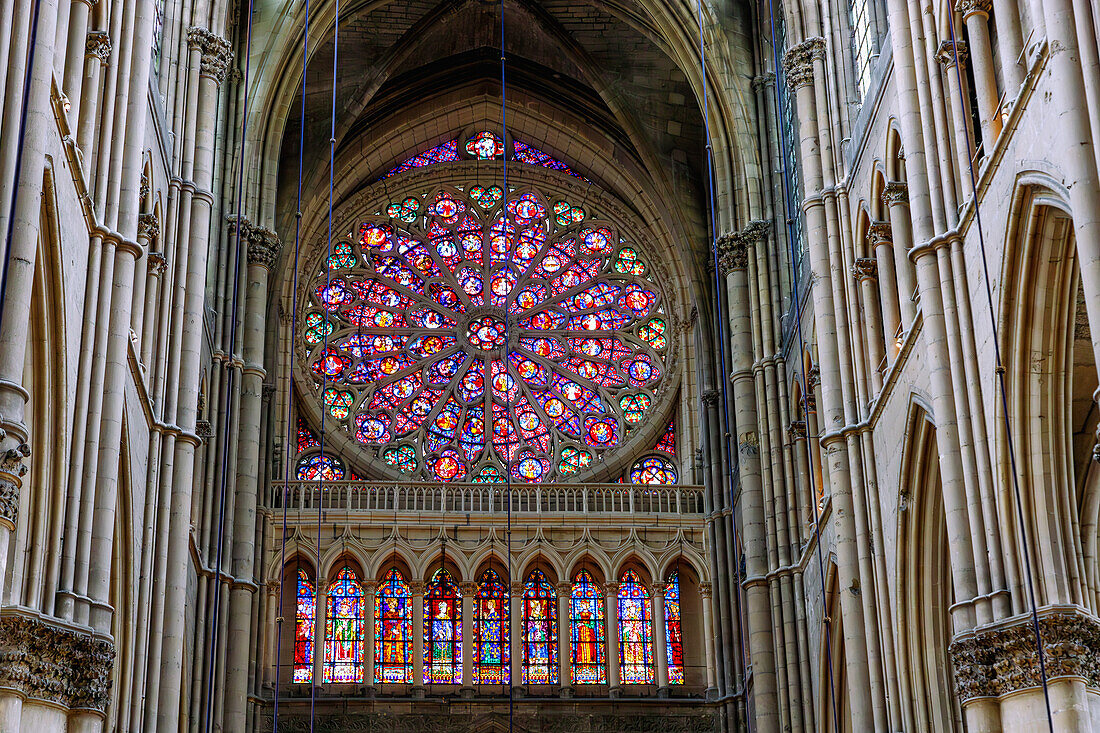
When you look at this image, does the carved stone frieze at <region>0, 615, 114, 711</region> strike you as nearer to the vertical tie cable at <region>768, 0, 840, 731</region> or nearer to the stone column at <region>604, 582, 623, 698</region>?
the vertical tie cable at <region>768, 0, 840, 731</region>

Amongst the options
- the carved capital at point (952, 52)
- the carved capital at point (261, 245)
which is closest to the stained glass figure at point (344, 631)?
the carved capital at point (261, 245)

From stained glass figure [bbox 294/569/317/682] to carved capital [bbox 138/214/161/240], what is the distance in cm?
1043

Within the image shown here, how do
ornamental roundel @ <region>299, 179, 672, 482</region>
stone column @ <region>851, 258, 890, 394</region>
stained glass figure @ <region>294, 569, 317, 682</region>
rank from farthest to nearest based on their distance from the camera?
ornamental roundel @ <region>299, 179, 672, 482</region>
stained glass figure @ <region>294, 569, 317, 682</region>
stone column @ <region>851, 258, 890, 394</region>

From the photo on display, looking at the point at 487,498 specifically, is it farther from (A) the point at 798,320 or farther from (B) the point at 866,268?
(B) the point at 866,268

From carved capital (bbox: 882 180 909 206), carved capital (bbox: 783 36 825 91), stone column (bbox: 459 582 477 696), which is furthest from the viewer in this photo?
stone column (bbox: 459 582 477 696)

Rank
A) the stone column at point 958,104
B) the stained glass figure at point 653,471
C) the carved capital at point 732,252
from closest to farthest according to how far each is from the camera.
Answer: the stone column at point 958,104 < the carved capital at point 732,252 < the stained glass figure at point 653,471

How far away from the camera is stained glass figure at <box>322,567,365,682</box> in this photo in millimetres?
27938

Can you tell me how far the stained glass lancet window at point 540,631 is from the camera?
28.3 m

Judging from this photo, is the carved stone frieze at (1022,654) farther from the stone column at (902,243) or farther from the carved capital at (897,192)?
the carved capital at (897,192)

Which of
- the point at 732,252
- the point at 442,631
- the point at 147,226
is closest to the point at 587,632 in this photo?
the point at 442,631

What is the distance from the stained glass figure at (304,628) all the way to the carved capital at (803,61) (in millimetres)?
12378

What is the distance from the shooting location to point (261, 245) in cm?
2688

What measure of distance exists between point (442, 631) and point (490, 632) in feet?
2.87

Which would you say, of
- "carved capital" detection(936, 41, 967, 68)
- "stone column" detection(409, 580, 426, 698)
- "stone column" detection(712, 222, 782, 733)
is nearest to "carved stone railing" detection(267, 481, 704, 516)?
"stone column" detection(409, 580, 426, 698)
